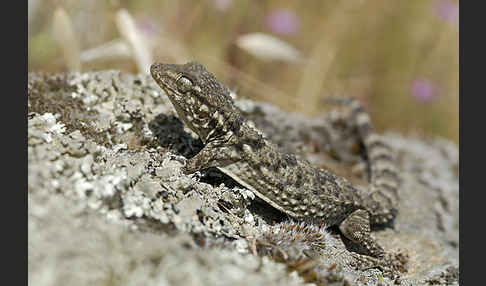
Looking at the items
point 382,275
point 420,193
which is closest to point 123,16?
point 382,275

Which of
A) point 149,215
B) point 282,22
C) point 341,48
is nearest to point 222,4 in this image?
point 282,22

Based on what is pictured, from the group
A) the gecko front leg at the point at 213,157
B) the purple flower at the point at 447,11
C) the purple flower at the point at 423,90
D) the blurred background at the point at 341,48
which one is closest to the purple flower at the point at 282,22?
the blurred background at the point at 341,48

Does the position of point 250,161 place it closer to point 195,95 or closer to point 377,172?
point 195,95

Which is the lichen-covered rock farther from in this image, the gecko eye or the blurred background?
the blurred background

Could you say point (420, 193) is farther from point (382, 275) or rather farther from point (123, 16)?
point (123, 16)

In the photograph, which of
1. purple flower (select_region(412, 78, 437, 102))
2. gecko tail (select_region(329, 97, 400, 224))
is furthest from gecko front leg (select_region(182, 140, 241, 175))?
purple flower (select_region(412, 78, 437, 102))
